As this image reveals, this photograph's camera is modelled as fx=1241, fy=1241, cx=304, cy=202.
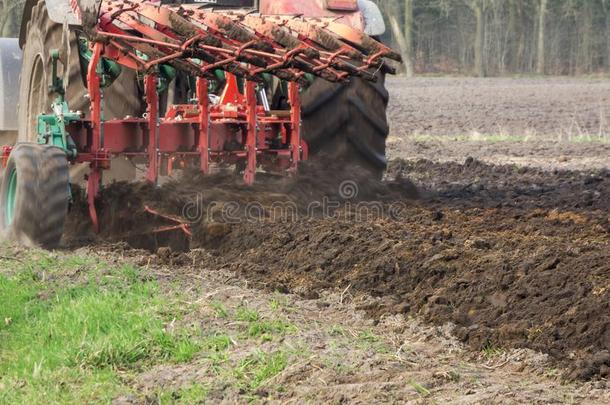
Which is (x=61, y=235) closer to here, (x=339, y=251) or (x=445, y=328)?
(x=339, y=251)

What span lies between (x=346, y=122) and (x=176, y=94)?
75.7 inches

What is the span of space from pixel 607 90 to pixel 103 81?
29027 millimetres

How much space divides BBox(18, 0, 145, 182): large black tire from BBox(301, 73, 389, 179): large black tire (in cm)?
136

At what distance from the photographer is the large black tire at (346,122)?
9430 mm

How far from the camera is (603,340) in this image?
4879mm

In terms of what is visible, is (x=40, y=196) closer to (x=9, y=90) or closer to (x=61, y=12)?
(x=61, y=12)

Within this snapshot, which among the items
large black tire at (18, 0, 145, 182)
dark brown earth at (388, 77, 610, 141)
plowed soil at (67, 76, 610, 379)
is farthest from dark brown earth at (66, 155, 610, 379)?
dark brown earth at (388, 77, 610, 141)

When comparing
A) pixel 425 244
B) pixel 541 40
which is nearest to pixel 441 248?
pixel 425 244

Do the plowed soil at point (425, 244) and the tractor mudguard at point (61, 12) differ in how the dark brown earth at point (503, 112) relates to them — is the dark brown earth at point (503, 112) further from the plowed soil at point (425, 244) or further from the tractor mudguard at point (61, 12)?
the tractor mudguard at point (61, 12)

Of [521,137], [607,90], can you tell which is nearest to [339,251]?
[521,137]

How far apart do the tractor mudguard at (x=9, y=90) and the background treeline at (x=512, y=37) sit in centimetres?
4964

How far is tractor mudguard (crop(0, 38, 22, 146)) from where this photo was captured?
35.0 ft

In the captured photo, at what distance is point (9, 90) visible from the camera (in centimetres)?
1068

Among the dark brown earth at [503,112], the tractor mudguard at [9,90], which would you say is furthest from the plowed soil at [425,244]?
the dark brown earth at [503,112]
